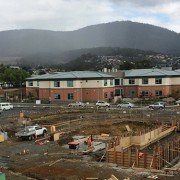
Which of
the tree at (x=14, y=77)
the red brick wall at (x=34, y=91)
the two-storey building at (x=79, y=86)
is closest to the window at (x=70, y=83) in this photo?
the two-storey building at (x=79, y=86)

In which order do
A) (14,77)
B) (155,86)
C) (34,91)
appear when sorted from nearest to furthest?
1. (155,86)
2. (34,91)
3. (14,77)

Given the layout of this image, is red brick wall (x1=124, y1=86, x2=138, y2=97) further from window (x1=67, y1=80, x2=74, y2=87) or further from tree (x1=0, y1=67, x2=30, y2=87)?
tree (x1=0, y1=67, x2=30, y2=87)

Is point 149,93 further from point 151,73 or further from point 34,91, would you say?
point 34,91

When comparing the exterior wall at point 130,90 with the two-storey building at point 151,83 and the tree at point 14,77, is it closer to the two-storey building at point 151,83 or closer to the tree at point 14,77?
the two-storey building at point 151,83

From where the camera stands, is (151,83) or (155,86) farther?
(151,83)

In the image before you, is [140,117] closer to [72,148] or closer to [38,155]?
[72,148]

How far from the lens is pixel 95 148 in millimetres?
37938

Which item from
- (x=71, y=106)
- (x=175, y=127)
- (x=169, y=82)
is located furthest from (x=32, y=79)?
(x=175, y=127)

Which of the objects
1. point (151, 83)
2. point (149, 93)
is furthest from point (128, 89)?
point (151, 83)

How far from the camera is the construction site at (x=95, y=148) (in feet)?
95.1

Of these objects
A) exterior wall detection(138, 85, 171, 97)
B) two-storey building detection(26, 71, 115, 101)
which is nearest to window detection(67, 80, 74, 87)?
two-storey building detection(26, 71, 115, 101)

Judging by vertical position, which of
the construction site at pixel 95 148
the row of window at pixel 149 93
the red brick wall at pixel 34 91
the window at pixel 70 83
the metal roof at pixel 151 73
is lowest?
the construction site at pixel 95 148

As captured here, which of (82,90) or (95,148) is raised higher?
(82,90)

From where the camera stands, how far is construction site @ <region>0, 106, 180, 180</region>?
2898cm
